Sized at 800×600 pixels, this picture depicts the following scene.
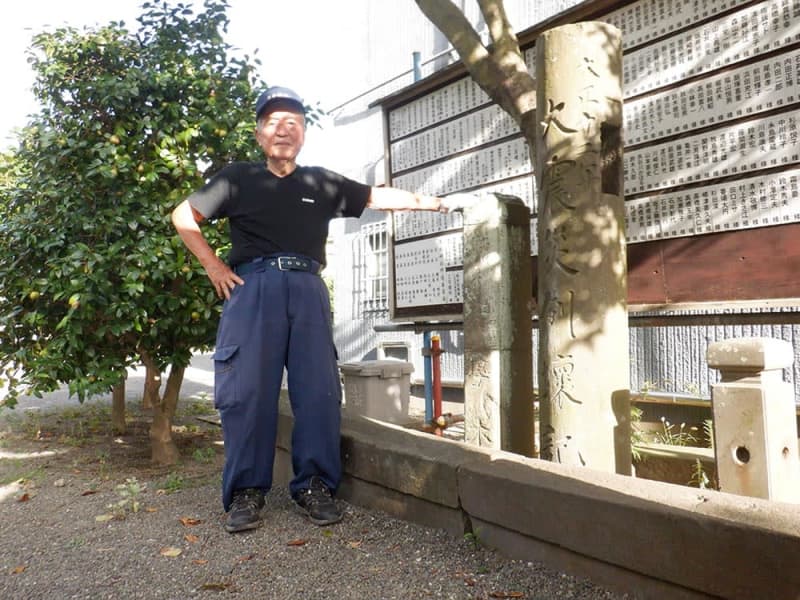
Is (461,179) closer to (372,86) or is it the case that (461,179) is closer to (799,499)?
(799,499)

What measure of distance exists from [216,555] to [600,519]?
5.78ft

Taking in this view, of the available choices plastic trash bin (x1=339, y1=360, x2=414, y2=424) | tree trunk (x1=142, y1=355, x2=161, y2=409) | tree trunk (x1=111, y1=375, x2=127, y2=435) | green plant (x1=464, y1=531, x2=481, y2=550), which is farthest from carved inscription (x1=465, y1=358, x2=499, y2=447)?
tree trunk (x1=111, y1=375, x2=127, y2=435)

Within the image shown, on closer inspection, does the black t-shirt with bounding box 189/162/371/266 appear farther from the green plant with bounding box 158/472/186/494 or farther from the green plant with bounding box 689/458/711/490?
the green plant with bounding box 689/458/711/490

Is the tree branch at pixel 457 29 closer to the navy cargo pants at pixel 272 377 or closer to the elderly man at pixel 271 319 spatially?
the elderly man at pixel 271 319

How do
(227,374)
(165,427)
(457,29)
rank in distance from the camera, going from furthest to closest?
(165,427) → (457,29) → (227,374)

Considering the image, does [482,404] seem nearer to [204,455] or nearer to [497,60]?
[497,60]

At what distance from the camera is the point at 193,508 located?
3693 millimetres

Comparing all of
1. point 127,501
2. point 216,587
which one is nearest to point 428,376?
point 127,501

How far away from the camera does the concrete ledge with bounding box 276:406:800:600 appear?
5.94 feet

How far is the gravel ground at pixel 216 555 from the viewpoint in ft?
8.12

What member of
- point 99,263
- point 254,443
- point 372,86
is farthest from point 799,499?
point 372,86

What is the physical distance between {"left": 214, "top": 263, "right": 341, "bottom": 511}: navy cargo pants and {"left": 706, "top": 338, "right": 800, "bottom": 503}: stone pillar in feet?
6.32

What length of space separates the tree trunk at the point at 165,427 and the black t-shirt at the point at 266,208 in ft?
8.23

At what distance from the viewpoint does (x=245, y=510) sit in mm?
3230
